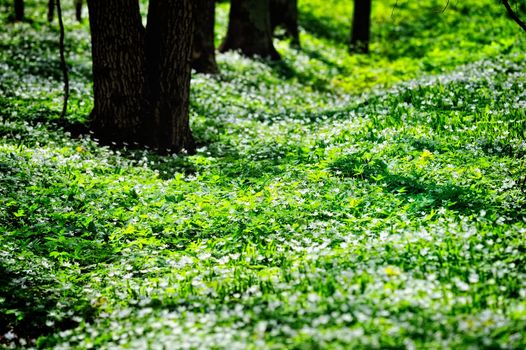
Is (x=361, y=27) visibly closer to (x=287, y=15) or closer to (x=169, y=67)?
(x=287, y=15)

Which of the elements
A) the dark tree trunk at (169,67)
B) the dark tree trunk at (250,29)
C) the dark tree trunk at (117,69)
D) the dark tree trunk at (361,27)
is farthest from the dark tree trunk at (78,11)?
the dark tree trunk at (169,67)

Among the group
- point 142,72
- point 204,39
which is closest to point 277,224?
point 142,72

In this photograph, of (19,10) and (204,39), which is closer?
(204,39)

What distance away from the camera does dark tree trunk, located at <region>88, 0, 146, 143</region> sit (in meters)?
9.59

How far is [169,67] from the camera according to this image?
32.2ft

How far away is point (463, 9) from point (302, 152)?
687 inches

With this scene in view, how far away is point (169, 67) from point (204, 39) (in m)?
4.83

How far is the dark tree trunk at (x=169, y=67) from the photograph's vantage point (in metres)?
9.65

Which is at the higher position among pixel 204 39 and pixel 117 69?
pixel 204 39

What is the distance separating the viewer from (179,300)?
5.14 meters

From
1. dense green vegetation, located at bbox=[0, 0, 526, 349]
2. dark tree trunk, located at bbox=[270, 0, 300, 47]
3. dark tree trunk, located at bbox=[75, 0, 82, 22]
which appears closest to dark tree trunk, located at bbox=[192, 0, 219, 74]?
dense green vegetation, located at bbox=[0, 0, 526, 349]

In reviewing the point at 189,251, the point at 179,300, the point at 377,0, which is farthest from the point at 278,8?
the point at 179,300

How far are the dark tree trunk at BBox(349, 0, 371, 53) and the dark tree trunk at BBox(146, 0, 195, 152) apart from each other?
39.1 ft

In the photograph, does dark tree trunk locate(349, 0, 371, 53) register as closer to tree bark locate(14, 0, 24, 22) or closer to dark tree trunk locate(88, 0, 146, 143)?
tree bark locate(14, 0, 24, 22)
